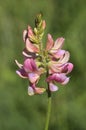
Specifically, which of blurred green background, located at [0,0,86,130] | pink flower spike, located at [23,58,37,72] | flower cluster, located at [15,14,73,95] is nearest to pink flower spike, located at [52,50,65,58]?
flower cluster, located at [15,14,73,95]

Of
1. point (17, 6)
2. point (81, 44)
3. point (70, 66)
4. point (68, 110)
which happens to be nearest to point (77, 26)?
point (81, 44)

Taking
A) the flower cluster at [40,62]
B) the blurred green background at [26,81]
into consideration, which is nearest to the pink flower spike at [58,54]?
the flower cluster at [40,62]

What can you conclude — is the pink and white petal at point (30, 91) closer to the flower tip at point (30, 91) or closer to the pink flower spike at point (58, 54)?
the flower tip at point (30, 91)

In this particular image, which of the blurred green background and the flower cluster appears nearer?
the flower cluster

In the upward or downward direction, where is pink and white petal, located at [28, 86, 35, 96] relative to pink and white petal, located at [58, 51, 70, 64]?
downward

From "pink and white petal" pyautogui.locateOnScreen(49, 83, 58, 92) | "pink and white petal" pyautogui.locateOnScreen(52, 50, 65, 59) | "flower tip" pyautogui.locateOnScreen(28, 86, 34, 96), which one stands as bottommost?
"flower tip" pyautogui.locateOnScreen(28, 86, 34, 96)

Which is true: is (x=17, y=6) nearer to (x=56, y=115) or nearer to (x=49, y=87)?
(x=56, y=115)

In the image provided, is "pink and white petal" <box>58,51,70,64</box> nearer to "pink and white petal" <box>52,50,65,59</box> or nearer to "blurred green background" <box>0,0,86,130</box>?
"pink and white petal" <box>52,50,65,59</box>
